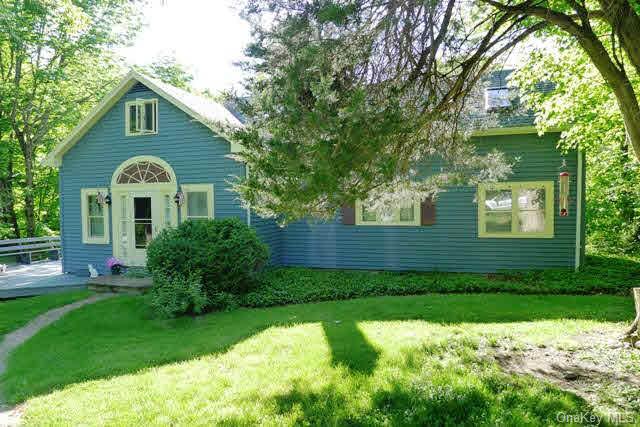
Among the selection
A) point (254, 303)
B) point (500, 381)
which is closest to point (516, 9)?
point (500, 381)

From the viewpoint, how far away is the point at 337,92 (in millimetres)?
4250

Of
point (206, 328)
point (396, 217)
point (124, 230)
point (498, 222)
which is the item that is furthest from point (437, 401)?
point (124, 230)

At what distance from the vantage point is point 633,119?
481 centimetres

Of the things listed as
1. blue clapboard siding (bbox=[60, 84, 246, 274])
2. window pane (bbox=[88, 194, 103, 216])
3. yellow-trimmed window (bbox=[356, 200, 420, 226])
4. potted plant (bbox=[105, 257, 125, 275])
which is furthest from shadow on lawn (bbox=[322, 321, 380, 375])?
window pane (bbox=[88, 194, 103, 216])

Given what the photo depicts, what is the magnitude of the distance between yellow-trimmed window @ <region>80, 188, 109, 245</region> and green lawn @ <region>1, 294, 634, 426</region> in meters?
4.82

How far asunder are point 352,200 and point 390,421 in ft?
7.59

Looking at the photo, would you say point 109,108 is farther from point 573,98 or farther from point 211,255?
point 573,98

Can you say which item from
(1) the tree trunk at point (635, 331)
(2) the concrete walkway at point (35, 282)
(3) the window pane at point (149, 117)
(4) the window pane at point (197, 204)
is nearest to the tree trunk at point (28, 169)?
(2) the concrete walkway at point (35, 282)

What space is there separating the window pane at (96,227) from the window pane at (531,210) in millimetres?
11890

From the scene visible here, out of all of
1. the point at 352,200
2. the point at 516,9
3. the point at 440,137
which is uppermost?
the point at 516,9

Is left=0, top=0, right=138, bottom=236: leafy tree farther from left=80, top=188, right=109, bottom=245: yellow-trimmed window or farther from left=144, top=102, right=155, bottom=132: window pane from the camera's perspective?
left=144, top=102, right=155, bottom=132: window pane

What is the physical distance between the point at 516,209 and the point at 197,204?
8.51 m

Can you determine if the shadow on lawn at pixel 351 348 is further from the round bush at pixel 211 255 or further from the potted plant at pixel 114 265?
the potted plant at pixel 114 265

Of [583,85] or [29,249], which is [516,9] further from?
[29,249]
